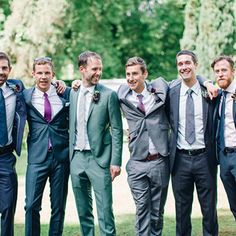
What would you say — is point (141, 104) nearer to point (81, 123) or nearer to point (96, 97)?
point (96, 97)

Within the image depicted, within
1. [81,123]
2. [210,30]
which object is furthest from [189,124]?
[210,30]

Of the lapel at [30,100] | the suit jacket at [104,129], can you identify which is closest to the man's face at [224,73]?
the suit jacket at [104,129]

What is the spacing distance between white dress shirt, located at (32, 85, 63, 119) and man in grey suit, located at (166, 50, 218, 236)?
121cm

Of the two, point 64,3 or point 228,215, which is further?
point 64,3

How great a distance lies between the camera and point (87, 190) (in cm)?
615

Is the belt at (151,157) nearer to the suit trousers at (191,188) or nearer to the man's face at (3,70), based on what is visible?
the suit trousers at (191,188)

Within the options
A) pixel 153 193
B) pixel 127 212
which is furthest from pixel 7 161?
pixel 127 212

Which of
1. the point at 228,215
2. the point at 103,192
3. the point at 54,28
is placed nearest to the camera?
the point at 103,192

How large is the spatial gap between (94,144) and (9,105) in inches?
39.8

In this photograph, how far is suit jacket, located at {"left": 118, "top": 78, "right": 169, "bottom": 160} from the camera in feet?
19.8

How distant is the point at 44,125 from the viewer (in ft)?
20.0

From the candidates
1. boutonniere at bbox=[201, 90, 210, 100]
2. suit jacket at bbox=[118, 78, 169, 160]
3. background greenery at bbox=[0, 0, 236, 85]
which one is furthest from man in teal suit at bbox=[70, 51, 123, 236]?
background greenery at bbox=[0, 0, 236, 85]

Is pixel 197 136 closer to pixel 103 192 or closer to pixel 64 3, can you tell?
pixel 103 192

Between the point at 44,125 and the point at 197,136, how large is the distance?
1.65 metres
